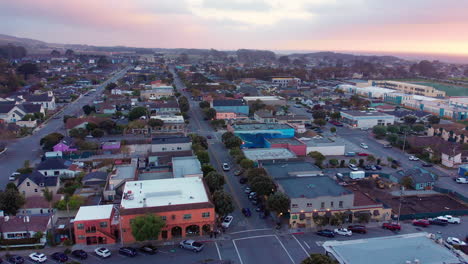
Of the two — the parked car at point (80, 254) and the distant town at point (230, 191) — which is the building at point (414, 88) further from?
the parked car at point (80, 254)

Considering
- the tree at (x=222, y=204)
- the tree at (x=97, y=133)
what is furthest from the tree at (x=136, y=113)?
the tree at (x=222, y=204)

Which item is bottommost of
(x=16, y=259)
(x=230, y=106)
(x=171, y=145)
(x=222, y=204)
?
(x=16, y=259)

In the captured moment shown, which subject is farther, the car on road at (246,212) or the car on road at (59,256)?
the car on road at (246,212)

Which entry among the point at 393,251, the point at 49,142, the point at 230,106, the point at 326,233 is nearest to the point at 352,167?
the point at 326,233

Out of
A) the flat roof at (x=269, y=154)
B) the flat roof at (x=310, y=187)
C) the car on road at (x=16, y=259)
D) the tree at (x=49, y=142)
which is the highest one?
the flat roof at (x=310, y=187)

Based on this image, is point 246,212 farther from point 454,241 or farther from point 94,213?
point 454,241

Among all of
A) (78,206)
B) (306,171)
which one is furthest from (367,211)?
(78,206)

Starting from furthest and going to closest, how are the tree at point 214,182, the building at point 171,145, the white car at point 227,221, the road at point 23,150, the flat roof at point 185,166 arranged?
1. the building at point 171,145
2. the road at point 23,150
3. the flat roof at point 185,166
4. the tree at point 214,182
5. the white car at point 227,221

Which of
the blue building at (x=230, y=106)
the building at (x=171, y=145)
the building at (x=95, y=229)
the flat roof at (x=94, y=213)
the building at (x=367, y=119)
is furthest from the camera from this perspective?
the blue building at (x=230, y=106)
